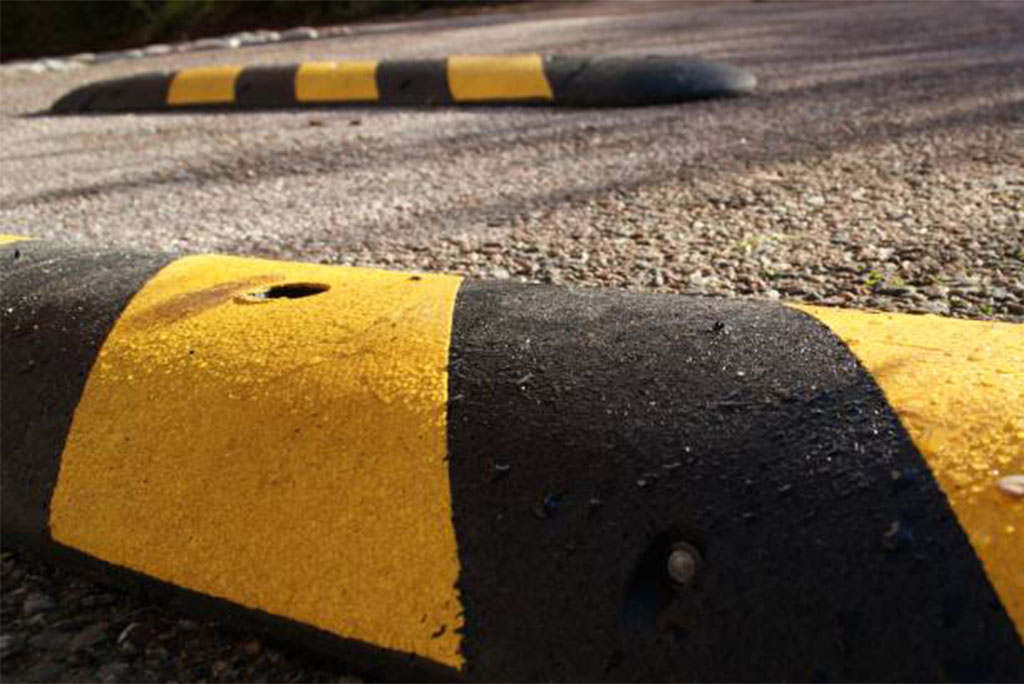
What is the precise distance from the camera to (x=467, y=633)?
1.13 meters

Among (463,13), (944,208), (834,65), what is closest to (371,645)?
(944,208)

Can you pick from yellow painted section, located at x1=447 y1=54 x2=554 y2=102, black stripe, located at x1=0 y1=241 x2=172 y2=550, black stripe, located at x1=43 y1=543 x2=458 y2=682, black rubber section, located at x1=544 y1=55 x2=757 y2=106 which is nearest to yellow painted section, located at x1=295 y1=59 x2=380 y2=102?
yellow painted section, located at x1=447 y1=54 x2=554 y2=102

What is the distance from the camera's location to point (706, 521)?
3.48 feet

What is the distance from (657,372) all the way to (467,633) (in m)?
0.37

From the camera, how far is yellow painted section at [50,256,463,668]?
119 centimetres

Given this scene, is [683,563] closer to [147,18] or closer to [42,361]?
[42,361]

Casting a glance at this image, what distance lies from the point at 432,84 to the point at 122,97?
1822mm

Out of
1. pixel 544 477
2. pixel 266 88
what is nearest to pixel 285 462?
pixel 544 477

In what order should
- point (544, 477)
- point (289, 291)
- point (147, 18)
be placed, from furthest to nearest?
1. point (147, 18)
2. point (289, 291)
3. point (544, 477)

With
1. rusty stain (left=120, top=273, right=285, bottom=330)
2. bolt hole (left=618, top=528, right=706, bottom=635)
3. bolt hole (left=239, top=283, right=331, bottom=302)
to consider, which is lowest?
bolt hole (left=618, top=528, right=706, bottom=635)

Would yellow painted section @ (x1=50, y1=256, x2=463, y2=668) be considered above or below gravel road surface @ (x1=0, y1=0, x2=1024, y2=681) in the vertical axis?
above

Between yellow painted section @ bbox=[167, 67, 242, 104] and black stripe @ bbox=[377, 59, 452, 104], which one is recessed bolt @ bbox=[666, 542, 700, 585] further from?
yellow painted section @ bbox=[167, 67, 242, 104]

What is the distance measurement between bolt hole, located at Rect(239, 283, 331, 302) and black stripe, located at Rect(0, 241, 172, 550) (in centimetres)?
21

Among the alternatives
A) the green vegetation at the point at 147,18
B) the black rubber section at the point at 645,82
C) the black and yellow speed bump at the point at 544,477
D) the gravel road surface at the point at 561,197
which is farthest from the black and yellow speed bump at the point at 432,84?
the green vegetation at the point at 147,18
